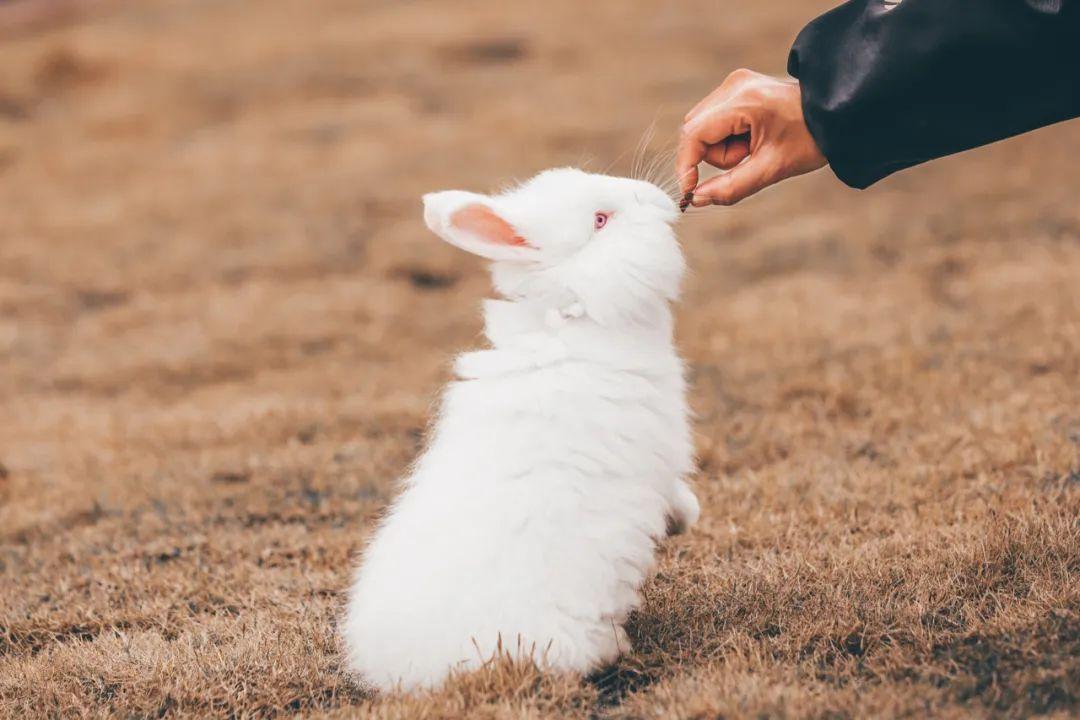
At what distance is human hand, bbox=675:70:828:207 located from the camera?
250 cm

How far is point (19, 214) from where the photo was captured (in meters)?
10.0

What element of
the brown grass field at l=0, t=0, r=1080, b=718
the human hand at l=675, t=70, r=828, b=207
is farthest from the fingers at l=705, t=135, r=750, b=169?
the brown grass field at l=0, t=0, r=1080, b=718

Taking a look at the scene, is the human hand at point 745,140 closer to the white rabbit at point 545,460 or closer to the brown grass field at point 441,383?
the white rabbit at point 545,460

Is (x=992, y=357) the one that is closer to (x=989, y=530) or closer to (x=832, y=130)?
(x=989, y=530)

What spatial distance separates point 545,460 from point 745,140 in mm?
958

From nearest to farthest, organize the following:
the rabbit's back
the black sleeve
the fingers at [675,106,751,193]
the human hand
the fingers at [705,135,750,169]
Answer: the black sleeve
the rabbit's back
the human hand
the fingers at [675,106,751,193]
the fingers at [705,135,750,169]

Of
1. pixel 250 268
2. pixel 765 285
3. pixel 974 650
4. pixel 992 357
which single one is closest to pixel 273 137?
pixel 250 268

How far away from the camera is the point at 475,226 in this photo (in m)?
2.60

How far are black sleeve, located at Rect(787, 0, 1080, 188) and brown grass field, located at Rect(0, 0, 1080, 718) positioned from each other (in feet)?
3.52

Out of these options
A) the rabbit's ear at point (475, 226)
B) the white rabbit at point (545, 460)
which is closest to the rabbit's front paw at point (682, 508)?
the white rabbit at point (545, 460)

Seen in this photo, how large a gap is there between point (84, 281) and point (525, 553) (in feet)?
23.2

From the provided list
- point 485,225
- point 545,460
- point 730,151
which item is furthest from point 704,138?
point 545,460

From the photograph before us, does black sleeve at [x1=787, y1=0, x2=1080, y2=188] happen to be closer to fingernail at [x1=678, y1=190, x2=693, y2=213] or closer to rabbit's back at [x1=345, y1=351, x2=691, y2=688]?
fingernail at [x1=678, y1=190, x2=693, y2=213]

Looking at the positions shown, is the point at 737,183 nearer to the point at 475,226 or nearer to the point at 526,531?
the point at 475,226
